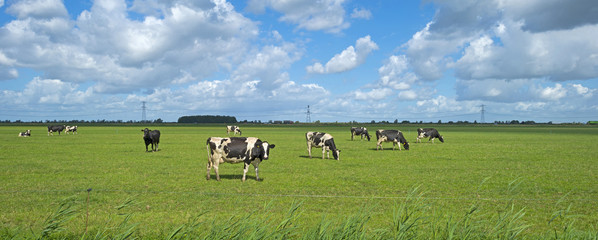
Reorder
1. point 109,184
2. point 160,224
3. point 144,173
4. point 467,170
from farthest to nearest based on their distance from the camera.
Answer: point 467,170 < point 144,173 < point 109,184 < point 160,224

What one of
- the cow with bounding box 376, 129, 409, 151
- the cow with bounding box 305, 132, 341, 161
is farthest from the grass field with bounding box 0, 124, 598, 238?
the cow with bounding box 376, 129, 409, 151

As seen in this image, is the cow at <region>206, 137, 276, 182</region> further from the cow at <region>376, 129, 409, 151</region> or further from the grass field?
the cow at <region>376, 129, 409, 151</region>

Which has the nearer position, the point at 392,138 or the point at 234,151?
the point at 234,151

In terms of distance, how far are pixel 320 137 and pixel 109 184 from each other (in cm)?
1377

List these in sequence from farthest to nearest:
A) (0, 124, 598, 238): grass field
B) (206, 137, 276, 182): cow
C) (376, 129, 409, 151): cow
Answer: (376, 129, 409, 151): cow < (206, 137, 276, 182): cow < (0, 124, 598, 238): grass field

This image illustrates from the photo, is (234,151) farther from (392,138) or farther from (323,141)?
(392,138)

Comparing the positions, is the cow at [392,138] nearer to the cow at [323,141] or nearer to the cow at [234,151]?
the cow at [323,141]

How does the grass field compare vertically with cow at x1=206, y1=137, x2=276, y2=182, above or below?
below

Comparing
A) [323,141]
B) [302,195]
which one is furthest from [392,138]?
[302,195]

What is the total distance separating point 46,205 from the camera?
34.4ft

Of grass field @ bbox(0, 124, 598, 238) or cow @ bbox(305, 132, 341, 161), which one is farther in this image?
cow @ bbox(305, 132, 341, 161)

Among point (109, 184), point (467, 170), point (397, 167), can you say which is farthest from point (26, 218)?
point (467, 170)

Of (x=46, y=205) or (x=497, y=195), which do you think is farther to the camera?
(x=497, y=195)

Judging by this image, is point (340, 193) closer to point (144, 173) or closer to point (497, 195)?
point (497, 195)
